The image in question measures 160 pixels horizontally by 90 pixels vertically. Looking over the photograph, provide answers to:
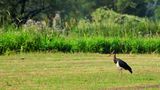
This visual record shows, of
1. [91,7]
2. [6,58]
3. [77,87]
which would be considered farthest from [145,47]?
[91,7]

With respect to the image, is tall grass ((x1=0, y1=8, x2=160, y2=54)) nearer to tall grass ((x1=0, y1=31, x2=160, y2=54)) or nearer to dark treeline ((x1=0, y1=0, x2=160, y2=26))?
tall grass ((x1=0, y1=31, x2=160, y2=54))

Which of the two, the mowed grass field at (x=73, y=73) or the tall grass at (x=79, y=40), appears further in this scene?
the tall grass at (x=79, y=40)

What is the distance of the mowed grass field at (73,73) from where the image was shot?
14414 millimetres

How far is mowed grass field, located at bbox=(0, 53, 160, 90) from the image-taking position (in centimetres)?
1441

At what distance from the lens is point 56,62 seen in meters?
20.7

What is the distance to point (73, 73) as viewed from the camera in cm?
1717

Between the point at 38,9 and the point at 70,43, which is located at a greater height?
the point at 38,9

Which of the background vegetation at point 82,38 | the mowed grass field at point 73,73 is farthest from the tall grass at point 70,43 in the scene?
the mowed grass field at point 73,73

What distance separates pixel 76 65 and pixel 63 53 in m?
4.72

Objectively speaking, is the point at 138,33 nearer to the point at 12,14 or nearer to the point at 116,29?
the point at 116,29

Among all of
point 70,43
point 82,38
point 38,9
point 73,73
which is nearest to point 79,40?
point 70,43

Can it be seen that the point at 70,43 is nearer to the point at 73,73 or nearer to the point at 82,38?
the point at 82,38

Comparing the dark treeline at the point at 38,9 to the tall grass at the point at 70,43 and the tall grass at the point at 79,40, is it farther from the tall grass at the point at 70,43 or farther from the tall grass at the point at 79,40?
the tall grass at the point at 70,43

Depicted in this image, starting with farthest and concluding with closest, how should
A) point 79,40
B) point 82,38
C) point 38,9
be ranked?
point 38,9 < point 82,38 < point 79,40
